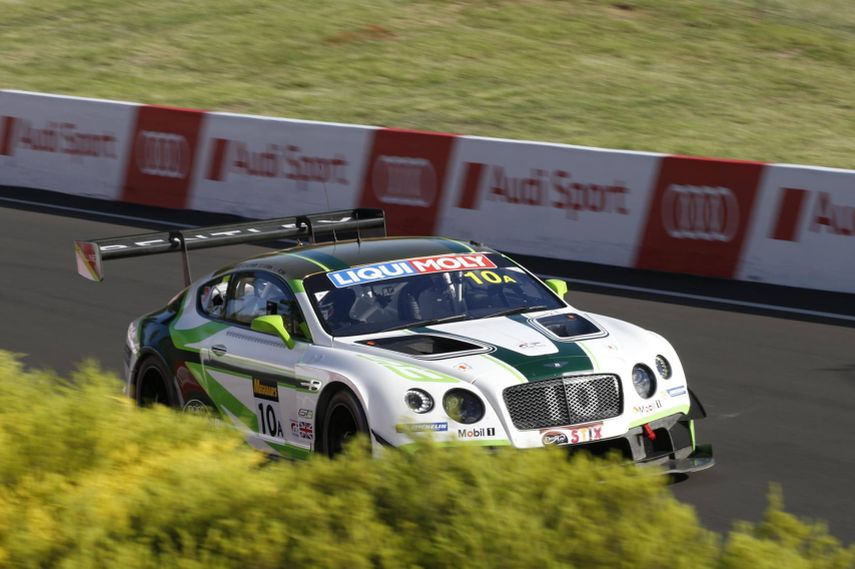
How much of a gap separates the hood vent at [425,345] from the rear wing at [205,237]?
1.96m

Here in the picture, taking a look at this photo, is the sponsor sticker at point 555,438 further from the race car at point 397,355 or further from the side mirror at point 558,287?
the side mirror at point 558,287

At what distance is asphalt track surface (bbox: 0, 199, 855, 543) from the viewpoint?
8.66 metres

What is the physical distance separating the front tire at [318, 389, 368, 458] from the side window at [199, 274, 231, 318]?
1756mm

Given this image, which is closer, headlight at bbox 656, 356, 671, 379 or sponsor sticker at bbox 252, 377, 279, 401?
headlight at bbox 656, 356, 671, 379

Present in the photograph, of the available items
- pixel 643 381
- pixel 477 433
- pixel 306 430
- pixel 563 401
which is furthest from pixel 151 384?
pixel 643 381

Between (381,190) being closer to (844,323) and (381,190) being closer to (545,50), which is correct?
(844,323)

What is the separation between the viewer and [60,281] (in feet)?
50.6

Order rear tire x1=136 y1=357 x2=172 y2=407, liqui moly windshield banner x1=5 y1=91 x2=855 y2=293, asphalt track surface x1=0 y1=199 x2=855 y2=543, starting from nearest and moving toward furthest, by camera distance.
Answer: asphalt track surface x1=0 y1=199 x2=855 y2=543
rear tire x1=136 y1=357 x2=172 y2=407
liqui moly windshield banner x1=5 y1=91 x2=855 y2=293

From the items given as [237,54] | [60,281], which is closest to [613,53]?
[237,54]

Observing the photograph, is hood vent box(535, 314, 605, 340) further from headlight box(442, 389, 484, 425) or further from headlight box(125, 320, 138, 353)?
headlight box(125, 320, 138, 353)

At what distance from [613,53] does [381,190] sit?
12.1m

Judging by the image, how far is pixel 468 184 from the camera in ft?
54.4

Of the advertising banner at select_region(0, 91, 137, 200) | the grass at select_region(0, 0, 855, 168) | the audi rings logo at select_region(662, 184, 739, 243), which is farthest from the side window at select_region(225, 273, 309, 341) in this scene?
the grass at select_region(0, 0, 855, 168)

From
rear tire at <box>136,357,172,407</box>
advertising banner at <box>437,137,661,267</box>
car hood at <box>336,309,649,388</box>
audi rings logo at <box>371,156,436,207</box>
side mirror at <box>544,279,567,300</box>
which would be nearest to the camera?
car hood at <box>336,309,649,388</box>
